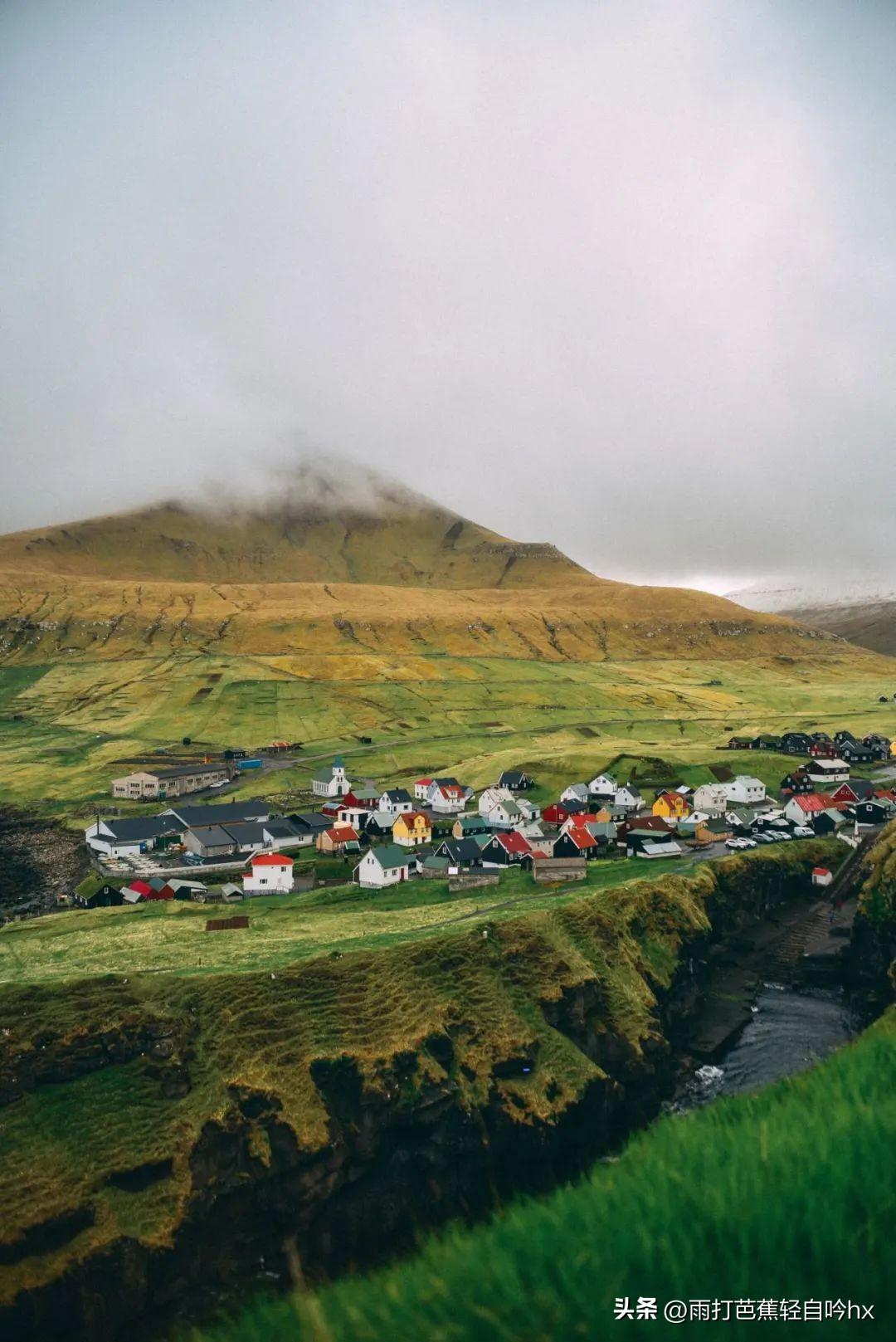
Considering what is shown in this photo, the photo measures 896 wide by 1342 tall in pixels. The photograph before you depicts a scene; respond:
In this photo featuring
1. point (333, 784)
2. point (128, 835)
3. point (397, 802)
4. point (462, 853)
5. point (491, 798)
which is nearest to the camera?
point (462, 853)

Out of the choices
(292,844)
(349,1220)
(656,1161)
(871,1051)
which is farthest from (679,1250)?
(292,844)

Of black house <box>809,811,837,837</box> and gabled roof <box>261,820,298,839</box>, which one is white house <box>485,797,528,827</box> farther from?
black house <box>809,811,837,837</box>

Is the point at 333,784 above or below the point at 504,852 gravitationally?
above

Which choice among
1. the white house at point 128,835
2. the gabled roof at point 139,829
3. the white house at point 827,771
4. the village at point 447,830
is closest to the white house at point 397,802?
the village at point 447,830

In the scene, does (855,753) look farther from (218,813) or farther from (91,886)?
(91,886)

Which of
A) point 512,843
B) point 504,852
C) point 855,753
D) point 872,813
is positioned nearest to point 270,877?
point 504,852

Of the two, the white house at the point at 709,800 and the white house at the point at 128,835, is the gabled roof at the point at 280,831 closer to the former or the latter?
the white house at the point at 128,835

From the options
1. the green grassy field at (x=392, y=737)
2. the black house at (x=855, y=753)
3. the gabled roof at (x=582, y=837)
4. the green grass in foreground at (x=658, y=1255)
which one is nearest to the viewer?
the green grass in foreground at (x=658, y=1255)
